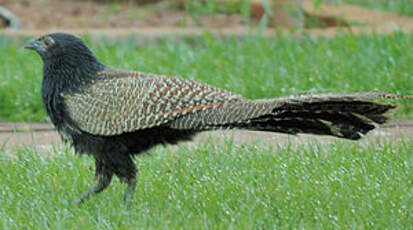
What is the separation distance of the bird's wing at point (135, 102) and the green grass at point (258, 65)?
Answer: 2.69 meters

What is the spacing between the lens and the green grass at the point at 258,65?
7.35 metres

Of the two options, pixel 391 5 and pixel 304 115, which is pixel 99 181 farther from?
pixel 391 5

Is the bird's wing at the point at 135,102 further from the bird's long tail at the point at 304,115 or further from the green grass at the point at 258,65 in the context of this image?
the green grass at the point at 258,65

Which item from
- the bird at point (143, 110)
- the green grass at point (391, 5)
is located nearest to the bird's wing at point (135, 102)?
the bird at point (143, 110)

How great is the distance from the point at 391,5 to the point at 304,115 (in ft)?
28.1

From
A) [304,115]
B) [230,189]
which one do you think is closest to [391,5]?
[230,189]

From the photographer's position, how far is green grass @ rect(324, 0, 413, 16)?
11.5 meters

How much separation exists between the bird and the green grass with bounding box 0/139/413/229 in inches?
10.5

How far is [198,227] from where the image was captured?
4.16 m

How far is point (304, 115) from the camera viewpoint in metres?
4.31

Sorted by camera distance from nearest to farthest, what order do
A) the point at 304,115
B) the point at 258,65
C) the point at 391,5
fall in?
the point at 304,115, the point at 258,65, the point at 391,5

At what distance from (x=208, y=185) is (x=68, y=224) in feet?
3.17

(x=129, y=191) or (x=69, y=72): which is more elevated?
(x=69, y=72)

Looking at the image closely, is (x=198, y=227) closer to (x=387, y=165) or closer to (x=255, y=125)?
(x=255, y=125)
